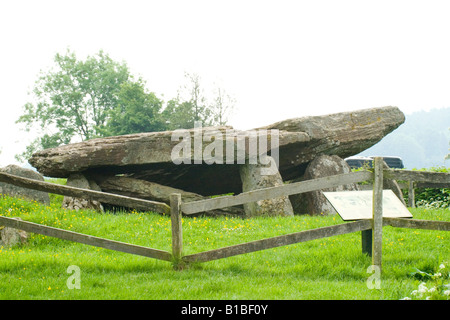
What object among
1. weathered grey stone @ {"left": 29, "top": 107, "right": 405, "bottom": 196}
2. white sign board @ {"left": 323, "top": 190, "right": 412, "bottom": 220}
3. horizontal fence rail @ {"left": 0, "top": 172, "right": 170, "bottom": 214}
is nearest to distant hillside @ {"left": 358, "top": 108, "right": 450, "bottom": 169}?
weathered grey stone @ {"left": 29, "top": 107, "right": 405, "bottom": 196}

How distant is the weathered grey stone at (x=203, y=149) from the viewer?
14.4m

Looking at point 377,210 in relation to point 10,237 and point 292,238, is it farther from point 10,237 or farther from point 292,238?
point 10,237

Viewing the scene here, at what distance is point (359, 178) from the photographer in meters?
6.82

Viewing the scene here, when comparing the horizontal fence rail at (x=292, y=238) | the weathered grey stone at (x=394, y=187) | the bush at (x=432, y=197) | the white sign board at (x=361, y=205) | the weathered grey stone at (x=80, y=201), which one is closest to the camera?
the horizontal fence rail at (x=292, y=238)

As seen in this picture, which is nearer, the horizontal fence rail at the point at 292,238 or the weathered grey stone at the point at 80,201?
the horizontal fence rail at the point at 292,238

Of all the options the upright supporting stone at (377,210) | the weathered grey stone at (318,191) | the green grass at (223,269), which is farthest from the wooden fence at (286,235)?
the weathered grey stone at (318,191)

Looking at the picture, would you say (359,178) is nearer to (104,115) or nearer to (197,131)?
(197,131)

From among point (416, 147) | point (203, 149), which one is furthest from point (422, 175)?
point (416, 147)

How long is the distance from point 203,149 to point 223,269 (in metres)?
7.30

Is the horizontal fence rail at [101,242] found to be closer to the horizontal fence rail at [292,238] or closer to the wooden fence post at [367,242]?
the horizontal fence rail at [292,238]

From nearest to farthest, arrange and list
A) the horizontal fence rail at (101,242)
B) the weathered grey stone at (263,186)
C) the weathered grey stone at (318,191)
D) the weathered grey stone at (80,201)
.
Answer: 1. the horizontal fence rail at (101,242)
2. the weathered grey stone at (263,186)
3. the weathered grey stone at (80,201)
4. the weathered grey stone at (318,191)

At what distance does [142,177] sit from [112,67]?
3313 cm

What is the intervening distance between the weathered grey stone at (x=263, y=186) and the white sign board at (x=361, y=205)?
6207 millimetres

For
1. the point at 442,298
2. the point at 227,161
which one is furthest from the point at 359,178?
the point at 227,161
